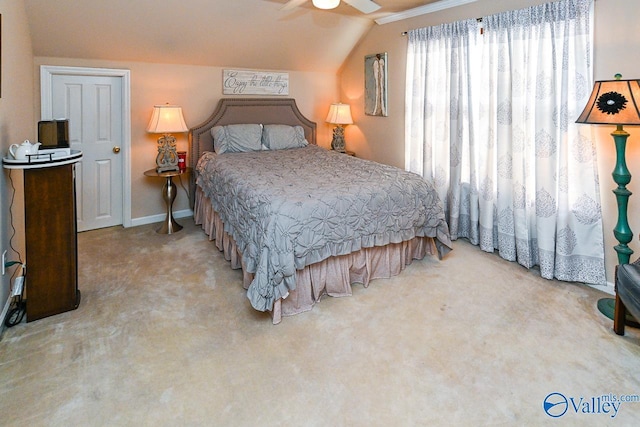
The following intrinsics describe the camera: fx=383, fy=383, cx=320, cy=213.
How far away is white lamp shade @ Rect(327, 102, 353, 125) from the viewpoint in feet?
18.1

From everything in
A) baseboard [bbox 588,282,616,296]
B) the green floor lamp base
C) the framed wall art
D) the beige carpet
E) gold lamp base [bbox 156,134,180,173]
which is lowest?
the beige carpet

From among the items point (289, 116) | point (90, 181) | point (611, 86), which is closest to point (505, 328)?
point (611, 86)

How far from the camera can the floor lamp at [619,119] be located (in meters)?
2.45

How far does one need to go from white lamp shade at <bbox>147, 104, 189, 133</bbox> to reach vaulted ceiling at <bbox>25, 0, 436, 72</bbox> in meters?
0.67

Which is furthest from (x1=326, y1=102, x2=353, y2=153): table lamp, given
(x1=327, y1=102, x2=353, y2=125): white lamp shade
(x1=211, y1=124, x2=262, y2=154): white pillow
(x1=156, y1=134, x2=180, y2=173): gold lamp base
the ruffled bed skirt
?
the ruffled bed skirt

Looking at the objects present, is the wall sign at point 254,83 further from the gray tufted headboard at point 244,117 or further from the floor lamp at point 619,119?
the floor lamp at point 619,119

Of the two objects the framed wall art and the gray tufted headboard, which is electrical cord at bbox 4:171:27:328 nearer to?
the gray tufted headboard

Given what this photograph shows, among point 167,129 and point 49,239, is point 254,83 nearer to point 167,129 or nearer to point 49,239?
point 167,129

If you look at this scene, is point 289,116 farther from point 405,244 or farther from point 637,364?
point 637,364

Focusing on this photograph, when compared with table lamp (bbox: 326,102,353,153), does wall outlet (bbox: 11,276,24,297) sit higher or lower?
lower

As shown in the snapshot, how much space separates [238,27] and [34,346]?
12.1 ft

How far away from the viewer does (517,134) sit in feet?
11.2

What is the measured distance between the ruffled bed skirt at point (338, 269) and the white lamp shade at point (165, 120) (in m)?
1.23

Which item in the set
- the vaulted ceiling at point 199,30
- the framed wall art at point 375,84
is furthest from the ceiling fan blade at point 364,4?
the framed wall art at point 375,84
